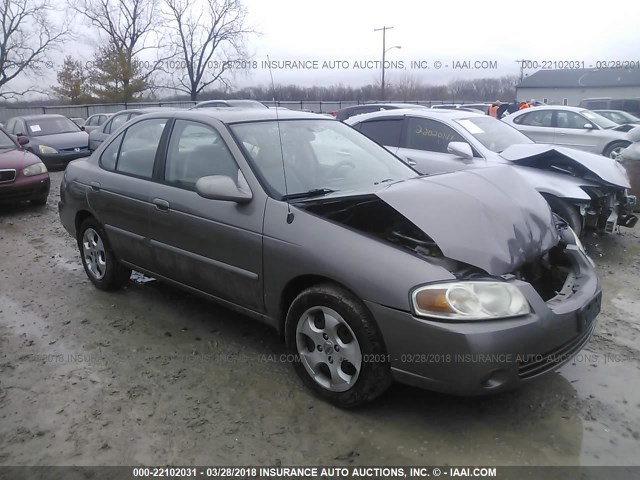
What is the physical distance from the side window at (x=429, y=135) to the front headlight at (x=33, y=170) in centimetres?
623

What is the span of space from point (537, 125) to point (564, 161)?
6106 millimetres

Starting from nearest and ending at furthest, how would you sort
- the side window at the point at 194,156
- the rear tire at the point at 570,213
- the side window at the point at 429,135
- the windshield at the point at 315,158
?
the windshield at the point at 315,158 < the side window at the point at 194,156 < the rear tire at the point at 570,213 < the side window at the point at 429,135

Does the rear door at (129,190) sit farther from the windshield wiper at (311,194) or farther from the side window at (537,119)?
the side window at (537,119)

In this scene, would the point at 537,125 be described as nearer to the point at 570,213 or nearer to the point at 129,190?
the point at 570,213

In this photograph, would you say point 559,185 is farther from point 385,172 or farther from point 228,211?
point 228,211

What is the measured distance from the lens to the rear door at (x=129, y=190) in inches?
161

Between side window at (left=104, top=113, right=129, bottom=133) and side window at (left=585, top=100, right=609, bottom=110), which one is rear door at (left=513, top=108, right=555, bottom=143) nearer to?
side window at (left=104, top=113, right=129, bottom=133)

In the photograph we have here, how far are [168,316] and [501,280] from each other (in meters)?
2.78

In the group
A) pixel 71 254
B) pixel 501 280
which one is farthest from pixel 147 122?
pixel 501 280

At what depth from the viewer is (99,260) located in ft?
15.7

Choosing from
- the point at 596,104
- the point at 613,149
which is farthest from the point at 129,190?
the point at 596,104

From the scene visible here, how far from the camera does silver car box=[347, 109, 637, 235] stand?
229 inches

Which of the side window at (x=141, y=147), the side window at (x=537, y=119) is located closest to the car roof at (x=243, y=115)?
the side window at (x=141, y=147)

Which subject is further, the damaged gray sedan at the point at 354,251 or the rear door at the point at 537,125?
the rear door at the point at 537,125
